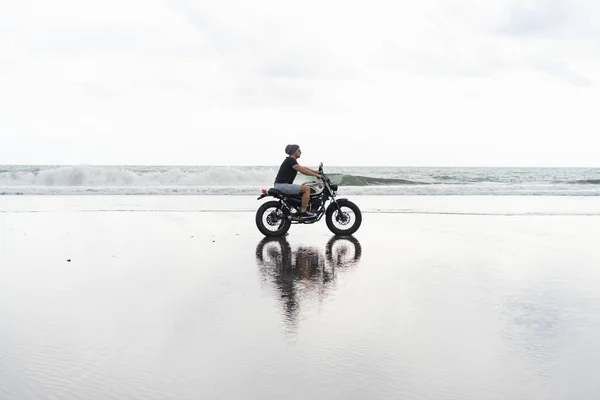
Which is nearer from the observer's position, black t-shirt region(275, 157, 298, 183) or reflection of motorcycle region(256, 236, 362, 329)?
reflection of motorcycle region(256, 236, 362, 329)

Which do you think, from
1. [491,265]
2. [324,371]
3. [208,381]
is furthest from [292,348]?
[491,265]

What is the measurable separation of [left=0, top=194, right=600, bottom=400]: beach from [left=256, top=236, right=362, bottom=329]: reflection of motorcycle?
0.11 feet

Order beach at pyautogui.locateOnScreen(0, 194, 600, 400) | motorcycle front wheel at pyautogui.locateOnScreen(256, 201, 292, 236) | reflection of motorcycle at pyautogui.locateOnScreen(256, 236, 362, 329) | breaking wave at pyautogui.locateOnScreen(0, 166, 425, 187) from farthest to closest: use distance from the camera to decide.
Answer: breaking wave at pyautogui.locateOnScreen(0, 166, 425, 187) → motorcycle front wheel at pyautogui.locateOnScreen(256, 201, 292, 236) → reflection of motorcycle at pyautogui.locateOnScreen(256, 236, 362, 329) → beach at pyautogui.locateOnScreen(0, 194, 600, 400)

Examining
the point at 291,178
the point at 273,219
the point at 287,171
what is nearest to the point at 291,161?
the point at 287,171

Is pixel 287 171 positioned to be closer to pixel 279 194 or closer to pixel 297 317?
pixel 279 194

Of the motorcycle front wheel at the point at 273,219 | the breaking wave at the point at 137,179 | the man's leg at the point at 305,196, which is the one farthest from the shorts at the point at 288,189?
the breaking wave at the point at 137,179

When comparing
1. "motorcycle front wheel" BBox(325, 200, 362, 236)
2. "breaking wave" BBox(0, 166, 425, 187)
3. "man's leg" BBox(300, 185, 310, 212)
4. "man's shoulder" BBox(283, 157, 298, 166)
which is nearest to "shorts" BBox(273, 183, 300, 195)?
"man's leg" BBox(300, 185, 310, 212)

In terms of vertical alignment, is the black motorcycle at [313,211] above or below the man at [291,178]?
below

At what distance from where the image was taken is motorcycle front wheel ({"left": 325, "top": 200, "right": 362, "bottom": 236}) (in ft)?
43.2

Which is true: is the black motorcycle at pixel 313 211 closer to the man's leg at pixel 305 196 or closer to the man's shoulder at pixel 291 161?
the man's leg at pixel 305 196

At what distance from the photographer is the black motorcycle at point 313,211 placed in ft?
42.8

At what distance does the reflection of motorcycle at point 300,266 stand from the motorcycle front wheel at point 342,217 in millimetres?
650

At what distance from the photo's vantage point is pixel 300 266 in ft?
28.9

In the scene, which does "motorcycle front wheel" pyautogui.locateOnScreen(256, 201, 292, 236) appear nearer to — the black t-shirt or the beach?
the black t-shirt
